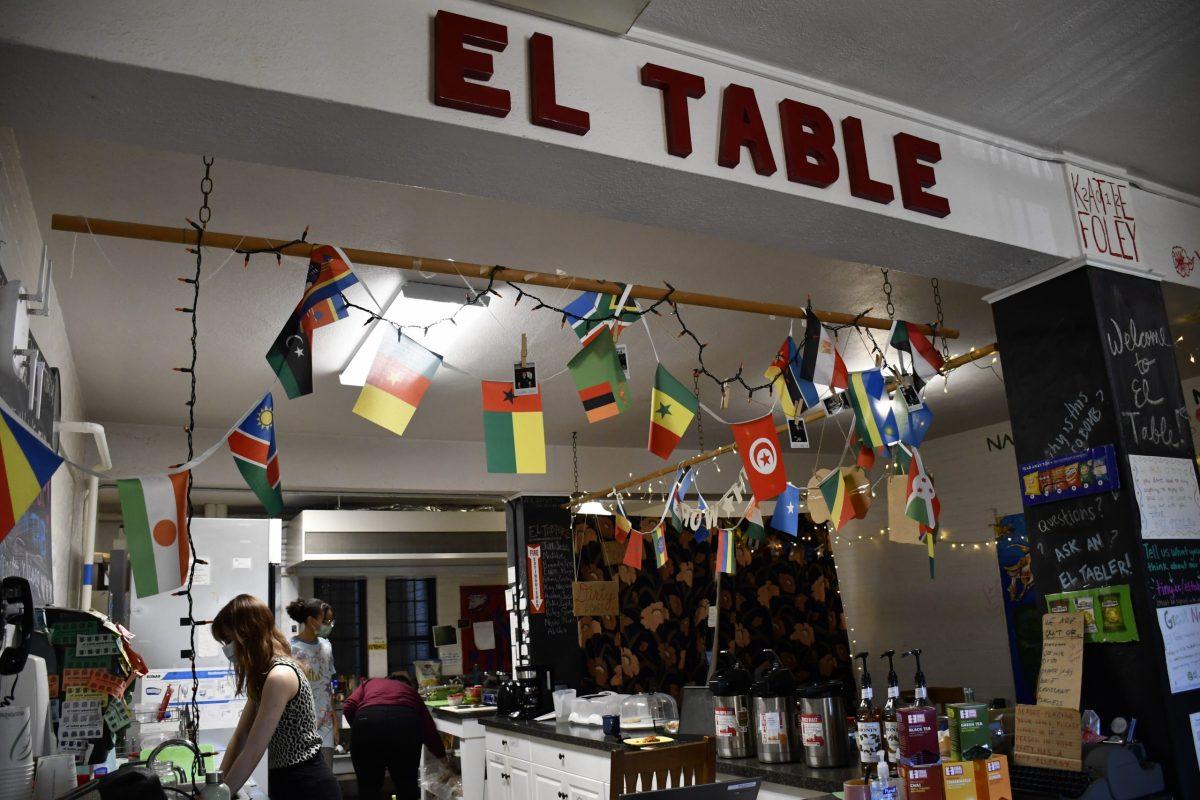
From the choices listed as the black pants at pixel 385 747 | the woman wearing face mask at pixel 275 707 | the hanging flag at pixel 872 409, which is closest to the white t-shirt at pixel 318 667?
the black pants at pixel 385 747

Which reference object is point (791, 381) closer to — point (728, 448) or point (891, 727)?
point (891, 727)

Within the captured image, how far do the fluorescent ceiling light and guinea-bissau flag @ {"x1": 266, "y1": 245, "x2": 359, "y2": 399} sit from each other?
942 mm

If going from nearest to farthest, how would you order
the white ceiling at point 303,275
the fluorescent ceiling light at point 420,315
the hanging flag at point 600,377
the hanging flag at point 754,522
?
1. the hanging flag at point 600,377
2. the white ceiling at point 303,275
3. the fluorescent ceiling light at point 420,315
4. the hanging flag at point 754,522

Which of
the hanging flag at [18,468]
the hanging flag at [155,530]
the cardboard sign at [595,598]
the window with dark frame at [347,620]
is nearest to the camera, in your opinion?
the hanging flag at [18,468]

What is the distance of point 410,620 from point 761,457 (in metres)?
7.03

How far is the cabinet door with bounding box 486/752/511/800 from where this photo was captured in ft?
19.7

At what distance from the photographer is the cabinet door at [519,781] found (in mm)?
5637

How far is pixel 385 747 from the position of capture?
20.4ft

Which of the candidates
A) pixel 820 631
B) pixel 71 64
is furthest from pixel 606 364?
pixel 820 631

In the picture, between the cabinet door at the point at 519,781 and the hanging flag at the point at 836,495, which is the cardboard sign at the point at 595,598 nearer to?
the cabinet door at the point at 519,781

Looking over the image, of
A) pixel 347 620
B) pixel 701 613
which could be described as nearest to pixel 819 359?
pixel 701 613

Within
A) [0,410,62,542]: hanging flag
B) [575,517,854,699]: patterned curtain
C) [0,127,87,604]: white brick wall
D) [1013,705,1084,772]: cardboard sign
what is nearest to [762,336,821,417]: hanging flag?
[1013,705,1084,772]: cardboard sign

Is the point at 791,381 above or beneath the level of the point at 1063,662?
above

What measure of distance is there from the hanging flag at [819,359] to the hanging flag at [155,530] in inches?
96.3
